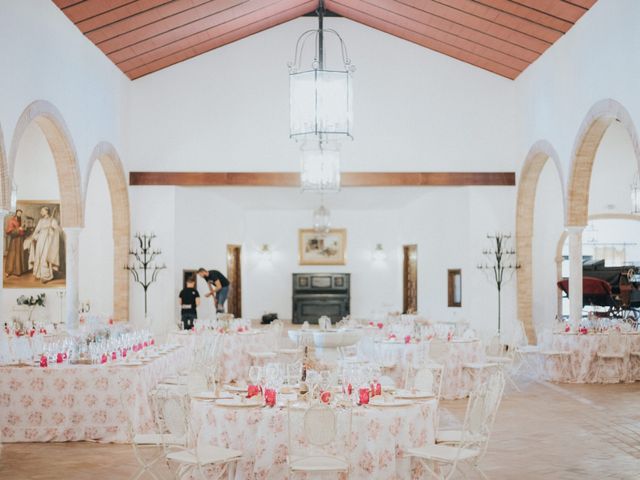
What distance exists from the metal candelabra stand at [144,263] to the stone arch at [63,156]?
322 centimetres

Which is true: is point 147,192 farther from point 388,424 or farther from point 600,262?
point 388,424

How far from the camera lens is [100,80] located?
1384 cm

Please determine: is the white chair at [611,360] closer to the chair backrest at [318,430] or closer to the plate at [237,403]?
the chair backrest at [318,430]

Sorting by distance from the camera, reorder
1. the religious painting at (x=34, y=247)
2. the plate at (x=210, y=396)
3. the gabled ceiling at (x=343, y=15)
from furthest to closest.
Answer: the religious painting at (x=34, y=247), the gabled ceiling at (x=343, y=15), the plate at (x=210, y=396)

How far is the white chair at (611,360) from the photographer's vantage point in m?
12.2

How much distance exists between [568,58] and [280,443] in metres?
9.38

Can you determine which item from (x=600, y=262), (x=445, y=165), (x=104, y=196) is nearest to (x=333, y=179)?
(x=445, y=165)

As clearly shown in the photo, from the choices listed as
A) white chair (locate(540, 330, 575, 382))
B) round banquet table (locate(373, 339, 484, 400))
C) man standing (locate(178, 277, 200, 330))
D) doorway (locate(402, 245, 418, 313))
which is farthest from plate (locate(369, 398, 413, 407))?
doorway (locate(402, 245, 418, 313))

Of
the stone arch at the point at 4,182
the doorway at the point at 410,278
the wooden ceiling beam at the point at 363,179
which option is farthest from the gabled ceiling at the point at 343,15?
the doorway at the point at 410,278

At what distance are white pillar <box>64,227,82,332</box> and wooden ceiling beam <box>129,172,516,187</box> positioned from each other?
3545 millimetres

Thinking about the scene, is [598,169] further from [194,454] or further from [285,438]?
[194,454]

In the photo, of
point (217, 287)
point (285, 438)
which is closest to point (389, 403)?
point (285, 438)

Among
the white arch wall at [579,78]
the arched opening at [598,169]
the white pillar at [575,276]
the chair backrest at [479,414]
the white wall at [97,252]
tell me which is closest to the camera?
the chair backrest at [479,414]

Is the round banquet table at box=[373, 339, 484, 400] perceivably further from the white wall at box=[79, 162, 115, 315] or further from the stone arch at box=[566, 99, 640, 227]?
the white wall at box=[79, 162, 115, 315]
